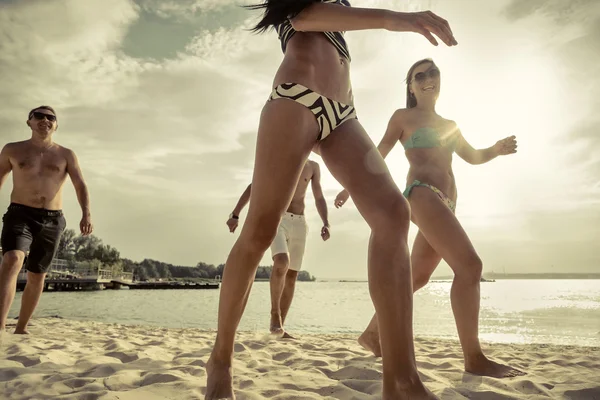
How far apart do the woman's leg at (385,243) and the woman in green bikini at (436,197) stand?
4.32 feet

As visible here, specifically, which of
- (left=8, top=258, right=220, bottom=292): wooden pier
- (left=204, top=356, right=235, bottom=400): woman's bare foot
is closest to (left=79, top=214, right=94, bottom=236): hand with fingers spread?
(left=204, top=356, right=235, bottom=400): woman's bare foot

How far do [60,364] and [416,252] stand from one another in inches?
125

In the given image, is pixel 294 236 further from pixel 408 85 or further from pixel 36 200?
pixel 36 200

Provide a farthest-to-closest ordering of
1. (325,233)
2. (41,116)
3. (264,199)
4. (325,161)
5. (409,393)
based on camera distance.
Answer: (325,233) → (41,116) → (325,161) → (264,199) → (409,393)

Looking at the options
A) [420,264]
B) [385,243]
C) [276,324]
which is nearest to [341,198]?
[420,264]

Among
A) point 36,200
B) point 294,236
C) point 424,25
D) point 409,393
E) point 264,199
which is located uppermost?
point 424,25

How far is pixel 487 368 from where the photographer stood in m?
3.08

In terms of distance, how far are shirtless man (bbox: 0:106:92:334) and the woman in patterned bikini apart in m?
4.43

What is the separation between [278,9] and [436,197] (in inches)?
79.1

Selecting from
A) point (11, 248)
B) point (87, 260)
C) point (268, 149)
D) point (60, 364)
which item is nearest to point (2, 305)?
point (11, 248)

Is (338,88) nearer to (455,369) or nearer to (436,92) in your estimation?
(436,92)

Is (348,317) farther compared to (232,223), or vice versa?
(348,317)

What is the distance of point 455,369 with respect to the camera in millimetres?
3402

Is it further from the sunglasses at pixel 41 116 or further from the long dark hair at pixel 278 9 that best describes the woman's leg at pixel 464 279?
the sunglasses at pixel 41 116
